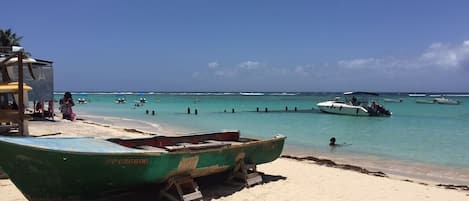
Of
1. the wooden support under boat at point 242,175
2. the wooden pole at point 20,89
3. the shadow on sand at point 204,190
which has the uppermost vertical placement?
the wooden pole at point 20,89

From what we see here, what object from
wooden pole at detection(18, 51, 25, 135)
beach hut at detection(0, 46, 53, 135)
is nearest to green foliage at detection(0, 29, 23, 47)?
beach hut at detection(0, 46, 53, 135)

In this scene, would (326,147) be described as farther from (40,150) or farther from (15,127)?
(40,150)

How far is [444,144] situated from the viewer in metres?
20.5

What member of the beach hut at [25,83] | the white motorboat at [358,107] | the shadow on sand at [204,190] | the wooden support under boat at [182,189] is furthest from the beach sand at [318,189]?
the white motorboat at [358,107]

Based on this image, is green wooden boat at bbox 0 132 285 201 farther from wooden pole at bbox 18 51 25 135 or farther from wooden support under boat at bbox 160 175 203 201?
wooden pole at bbox 18 51 25 135

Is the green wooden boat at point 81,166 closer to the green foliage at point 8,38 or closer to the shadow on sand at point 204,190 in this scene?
the shadow on sand at point 204,190

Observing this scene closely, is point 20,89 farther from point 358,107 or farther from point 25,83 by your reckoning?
point 358,107

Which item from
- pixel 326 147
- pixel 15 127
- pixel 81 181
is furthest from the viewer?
pixel 326 147

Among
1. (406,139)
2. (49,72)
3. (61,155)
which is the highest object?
(49,72)

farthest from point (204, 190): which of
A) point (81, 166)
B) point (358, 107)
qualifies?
point (358, 107)

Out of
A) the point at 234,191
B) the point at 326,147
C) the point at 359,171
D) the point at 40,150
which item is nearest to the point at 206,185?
the point at 234,191

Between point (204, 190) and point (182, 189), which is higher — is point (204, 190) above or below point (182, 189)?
below

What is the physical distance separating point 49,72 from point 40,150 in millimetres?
17481

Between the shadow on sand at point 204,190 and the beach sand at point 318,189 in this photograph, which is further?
the beach sand at point 318,189
